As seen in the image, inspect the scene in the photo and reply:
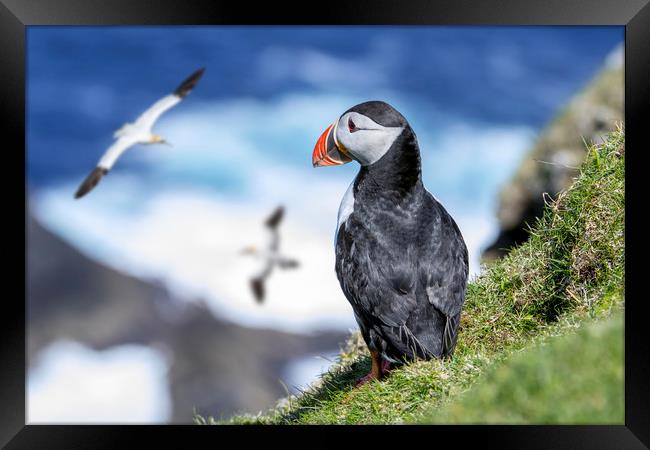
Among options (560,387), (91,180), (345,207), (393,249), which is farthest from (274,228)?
(560,387)

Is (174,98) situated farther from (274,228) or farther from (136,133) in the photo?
(274,228)

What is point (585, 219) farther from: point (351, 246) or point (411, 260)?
point (351, 246)

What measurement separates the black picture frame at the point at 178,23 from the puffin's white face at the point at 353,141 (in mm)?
564

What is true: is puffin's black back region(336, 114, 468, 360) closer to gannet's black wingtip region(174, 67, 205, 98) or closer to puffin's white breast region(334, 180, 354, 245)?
puffin's white breast region(334, 180, 354, 245)

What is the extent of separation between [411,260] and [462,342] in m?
0.70

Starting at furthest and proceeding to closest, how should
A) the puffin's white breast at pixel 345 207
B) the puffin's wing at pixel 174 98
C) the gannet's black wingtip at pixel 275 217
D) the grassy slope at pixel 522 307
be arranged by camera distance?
the gannet's black wingtip at pixel 275 217 → the puffin's wing at pixel 174 98 → the puffin's white breast at pixel 345 207 → the grassy slope at pixel 522 307

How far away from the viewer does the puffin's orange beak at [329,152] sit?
418cm

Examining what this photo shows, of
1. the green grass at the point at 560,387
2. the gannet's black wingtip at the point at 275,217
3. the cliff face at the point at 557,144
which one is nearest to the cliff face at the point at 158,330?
the gannet's black wingtip at the point at 275,217

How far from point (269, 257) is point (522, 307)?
617 centimetres

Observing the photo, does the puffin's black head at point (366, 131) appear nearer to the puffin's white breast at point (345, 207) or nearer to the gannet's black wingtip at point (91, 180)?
the puffin's white breast at point (345, 207)

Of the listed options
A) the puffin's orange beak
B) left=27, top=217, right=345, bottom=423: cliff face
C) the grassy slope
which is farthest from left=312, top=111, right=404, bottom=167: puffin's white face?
left=27, top=217, right=345, bottom=423: cliff face

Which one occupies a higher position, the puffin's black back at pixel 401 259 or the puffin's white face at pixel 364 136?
the puffin's white face at pixel 364 136

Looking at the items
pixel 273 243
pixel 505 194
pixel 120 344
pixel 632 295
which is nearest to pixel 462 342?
pixel 632 295

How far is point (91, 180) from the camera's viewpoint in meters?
7.34
